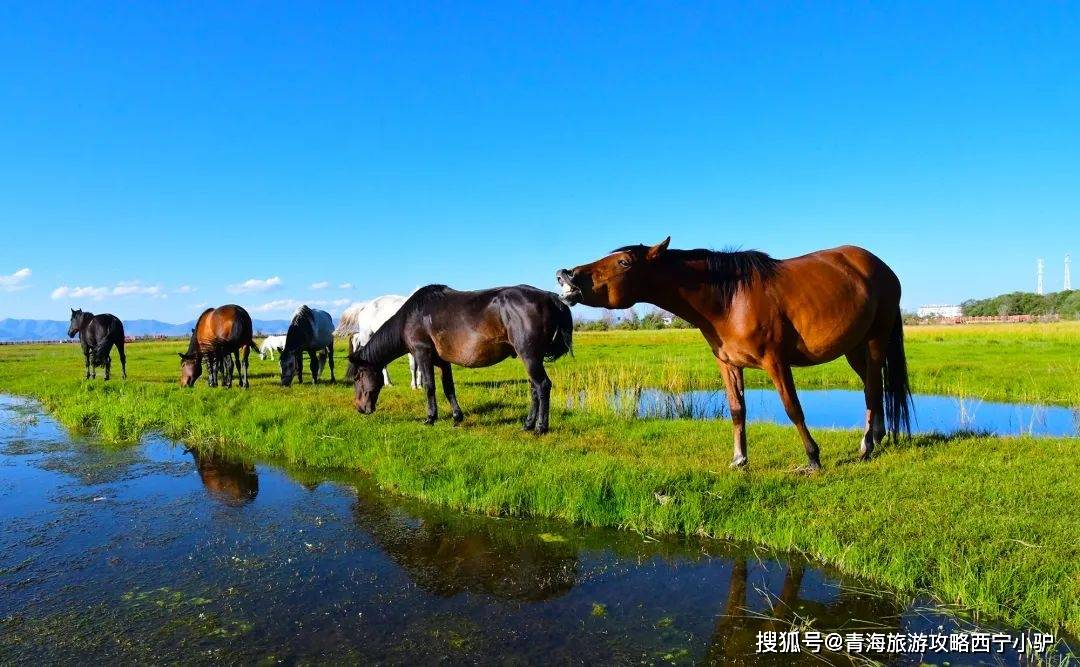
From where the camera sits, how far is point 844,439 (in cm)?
727

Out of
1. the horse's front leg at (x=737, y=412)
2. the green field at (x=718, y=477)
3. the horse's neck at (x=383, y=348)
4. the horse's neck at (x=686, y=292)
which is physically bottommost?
the green field at (x=718, y=477)

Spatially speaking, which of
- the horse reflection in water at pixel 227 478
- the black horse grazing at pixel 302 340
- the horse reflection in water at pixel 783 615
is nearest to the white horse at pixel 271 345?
the black horse grazing at pixel 302 340

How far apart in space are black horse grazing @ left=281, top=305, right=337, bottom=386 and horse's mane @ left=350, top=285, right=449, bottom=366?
5.45m

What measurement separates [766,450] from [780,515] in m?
2.30

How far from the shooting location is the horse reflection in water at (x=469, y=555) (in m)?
4.01

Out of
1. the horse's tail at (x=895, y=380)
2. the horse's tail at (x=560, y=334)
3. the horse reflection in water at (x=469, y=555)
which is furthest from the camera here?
the horse's tail at (x=560, y=334)

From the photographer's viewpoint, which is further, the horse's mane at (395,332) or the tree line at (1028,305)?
the tree line at (1028,305)

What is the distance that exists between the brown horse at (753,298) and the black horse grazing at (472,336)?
2.06m

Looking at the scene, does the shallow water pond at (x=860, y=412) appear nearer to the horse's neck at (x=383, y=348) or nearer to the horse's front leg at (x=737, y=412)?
the horse's front leg at (x=737, y=412)

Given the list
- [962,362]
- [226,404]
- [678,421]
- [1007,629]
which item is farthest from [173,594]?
[962,362]

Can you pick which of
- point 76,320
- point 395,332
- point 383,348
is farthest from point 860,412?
point 76,320

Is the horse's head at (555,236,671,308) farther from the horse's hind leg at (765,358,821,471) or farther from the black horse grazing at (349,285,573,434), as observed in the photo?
the black horse grazing at (349,285,573,434)

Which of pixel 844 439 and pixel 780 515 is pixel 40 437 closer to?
pixel 780 515

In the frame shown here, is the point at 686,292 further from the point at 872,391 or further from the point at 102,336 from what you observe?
the point at 102,336
